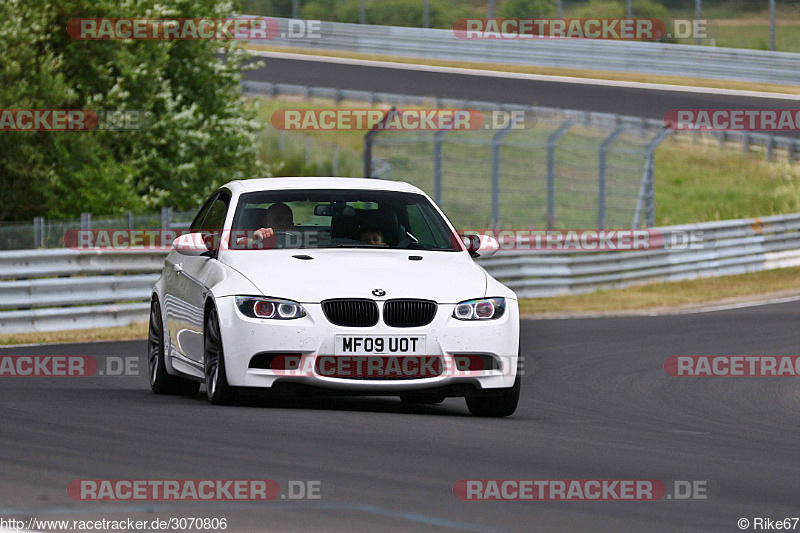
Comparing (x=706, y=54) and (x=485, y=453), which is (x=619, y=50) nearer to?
(x=706, y=54)

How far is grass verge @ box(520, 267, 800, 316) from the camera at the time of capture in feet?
76.3

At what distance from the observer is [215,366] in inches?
388

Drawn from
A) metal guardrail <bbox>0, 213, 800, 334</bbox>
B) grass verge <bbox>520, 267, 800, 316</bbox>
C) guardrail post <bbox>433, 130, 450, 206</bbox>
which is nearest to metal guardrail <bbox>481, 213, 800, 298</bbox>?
metal guardrail <bbox>0, 213, 800, 334</bbox>

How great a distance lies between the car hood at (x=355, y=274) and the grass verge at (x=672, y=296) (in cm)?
1226

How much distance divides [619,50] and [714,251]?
21929 mm

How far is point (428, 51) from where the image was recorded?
53.8m

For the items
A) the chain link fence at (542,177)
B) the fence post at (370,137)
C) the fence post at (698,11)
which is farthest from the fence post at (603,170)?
the fence post at (698,11)

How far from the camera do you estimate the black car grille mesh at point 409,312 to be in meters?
9.53

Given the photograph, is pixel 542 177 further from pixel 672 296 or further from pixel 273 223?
pixel 273 223

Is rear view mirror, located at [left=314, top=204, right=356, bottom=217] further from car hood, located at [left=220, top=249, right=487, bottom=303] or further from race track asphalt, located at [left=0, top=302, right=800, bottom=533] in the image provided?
race track asphalt, located at [left=0, top=302, right=800, bottom=533]

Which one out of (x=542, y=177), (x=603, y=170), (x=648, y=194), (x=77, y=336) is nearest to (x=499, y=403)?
(x=77, y=336)

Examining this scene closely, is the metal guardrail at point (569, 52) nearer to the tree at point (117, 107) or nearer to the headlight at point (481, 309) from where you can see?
the tree at point (117, 107)

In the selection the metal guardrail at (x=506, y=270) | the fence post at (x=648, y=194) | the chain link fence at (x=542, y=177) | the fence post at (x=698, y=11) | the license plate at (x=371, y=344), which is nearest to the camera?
the license plate at (x=371, y=344)

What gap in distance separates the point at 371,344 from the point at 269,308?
2.19 ft
